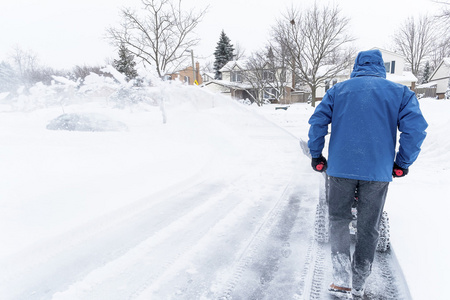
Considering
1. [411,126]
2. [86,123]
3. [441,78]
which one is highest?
[441,78]

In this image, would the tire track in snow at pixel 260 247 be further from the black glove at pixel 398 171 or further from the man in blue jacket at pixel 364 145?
the black glove at pixel 398 171

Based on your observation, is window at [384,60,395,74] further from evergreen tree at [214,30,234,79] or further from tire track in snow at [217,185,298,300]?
tire track in snow at [217,185,298,300]

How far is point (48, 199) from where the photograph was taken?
4125 mm

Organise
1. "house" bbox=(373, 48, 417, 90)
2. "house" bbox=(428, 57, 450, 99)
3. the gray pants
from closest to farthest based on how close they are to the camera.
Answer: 1. the gray pants
2. "house" bbox=(373, 48, 417, 90)
3. "house" bbox=(428, 57, 450, 99)

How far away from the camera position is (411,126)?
6.40 feet

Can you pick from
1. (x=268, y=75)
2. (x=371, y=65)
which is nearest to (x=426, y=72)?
(x=268, y=75)

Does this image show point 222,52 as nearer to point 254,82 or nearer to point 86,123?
point 254,82

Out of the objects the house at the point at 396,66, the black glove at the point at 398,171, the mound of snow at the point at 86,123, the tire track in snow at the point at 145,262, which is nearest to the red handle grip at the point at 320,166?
the black glove at the point at 398,171

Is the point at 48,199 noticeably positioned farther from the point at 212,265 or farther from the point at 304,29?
the point at 304,29

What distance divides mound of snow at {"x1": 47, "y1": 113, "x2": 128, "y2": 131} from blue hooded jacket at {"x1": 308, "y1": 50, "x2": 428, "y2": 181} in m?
9.72

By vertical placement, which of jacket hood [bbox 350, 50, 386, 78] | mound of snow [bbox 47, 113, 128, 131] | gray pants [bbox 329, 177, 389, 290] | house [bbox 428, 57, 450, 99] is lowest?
gray pants [bbox 329, 177, 389, 290]

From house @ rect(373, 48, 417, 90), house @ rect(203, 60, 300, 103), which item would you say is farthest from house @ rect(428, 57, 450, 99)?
house @ rect(203, 60, 300, 103)

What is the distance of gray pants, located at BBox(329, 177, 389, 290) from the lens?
6.90ft

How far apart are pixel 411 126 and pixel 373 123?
26 centimetres
